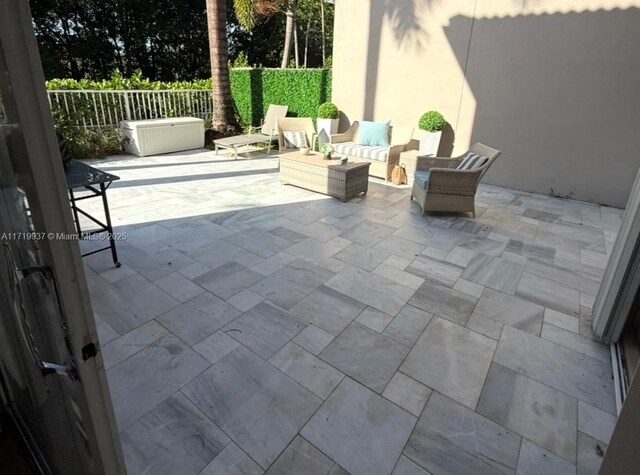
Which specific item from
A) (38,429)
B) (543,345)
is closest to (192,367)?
(38,429)

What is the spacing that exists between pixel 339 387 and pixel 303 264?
1.43m

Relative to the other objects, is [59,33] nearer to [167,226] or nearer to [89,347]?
[167,226]

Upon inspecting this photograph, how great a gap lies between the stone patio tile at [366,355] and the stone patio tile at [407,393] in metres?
0.04

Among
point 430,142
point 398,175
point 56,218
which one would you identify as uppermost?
point 56,218

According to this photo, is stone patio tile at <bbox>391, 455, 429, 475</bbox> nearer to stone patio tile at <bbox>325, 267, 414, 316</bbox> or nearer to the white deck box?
stone patio tile at <bbox>325, 267, 414, 316</bbox>

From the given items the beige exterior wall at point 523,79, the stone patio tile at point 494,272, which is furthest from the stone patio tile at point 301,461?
the beige exterior wall at point 523,79

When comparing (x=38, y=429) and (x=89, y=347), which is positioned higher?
(x=89, y=347)

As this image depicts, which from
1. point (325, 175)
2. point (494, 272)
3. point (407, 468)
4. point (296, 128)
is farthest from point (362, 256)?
point (296, 128)

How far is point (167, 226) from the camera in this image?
392 cm

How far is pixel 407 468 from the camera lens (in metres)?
1.52

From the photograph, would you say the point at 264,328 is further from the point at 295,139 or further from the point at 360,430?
the point at 295,139

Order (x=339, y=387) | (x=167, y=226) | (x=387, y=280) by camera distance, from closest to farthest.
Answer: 1. (x=339, y=387)
2. (x=387, y=280)
3. (x=167, y=226)

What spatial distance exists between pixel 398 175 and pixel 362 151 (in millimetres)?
723

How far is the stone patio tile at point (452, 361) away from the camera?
6.39 ft
